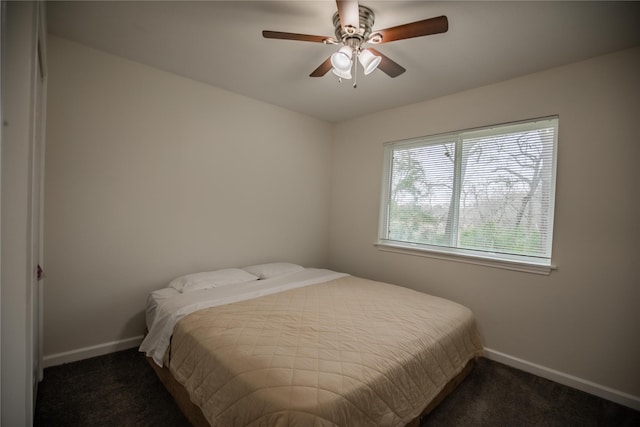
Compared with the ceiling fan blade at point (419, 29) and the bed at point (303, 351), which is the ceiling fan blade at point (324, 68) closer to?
the ceiling fan blade at point (419, 29)

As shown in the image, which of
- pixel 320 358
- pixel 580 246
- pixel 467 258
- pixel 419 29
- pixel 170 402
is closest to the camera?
pixel 320 358

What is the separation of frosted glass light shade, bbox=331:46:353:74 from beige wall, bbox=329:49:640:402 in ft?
5.28

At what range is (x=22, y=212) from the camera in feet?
3.58

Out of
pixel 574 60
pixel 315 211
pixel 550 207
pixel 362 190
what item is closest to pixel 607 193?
pixel 550 207

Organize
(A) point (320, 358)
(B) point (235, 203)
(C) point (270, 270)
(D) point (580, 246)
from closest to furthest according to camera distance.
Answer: (A) point (320, 358) < (D) point (580, 246) < (C) point (270, 270) < (B) point (235, 203)

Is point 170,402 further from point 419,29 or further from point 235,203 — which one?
point 419,29

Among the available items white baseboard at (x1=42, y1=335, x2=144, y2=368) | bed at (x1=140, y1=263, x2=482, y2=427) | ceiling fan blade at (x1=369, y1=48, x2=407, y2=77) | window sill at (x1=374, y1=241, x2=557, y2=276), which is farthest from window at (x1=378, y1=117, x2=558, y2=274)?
white baseboard at (x1=42, y1=335, x2=144, y2=368)

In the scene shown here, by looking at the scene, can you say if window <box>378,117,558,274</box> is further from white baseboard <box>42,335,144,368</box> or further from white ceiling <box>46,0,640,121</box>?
white baseboard <box>42,335,144,368</box>

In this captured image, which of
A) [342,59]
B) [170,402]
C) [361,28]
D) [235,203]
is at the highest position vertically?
[361,28]

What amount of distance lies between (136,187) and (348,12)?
2211 mm

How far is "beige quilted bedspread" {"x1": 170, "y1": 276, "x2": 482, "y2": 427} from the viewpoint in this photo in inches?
45.9

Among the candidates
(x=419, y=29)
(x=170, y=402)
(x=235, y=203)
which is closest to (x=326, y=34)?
(x=419, y=29)

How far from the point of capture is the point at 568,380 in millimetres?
2180

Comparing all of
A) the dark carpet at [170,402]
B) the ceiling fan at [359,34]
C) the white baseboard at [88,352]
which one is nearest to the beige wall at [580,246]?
the dark carpet at [170,402]
